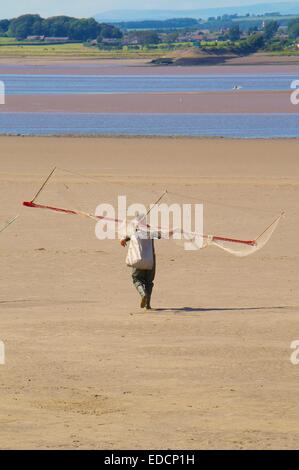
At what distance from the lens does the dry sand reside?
31.6ft

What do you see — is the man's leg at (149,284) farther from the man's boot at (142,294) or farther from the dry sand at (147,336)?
the dry sand at (147,336)

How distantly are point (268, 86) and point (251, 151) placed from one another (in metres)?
38.6

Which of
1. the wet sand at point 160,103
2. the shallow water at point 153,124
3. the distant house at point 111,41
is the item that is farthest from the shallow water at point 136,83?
the distant house at point 111,41

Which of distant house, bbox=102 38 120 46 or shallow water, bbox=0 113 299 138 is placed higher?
distant house, bbox=102 38 120 46

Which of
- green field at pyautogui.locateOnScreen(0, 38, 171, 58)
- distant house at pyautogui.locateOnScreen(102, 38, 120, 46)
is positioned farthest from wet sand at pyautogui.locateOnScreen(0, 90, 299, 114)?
distant house at pyautogui.locateOnScreen(102, 38, 120, 46)

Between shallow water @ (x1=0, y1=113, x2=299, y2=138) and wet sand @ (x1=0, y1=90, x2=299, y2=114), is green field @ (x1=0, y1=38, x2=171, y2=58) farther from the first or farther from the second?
shallow water @ (x1=0, y1=113, x2=299, y2=138)

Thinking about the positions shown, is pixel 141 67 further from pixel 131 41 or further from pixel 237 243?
pixel 237 243

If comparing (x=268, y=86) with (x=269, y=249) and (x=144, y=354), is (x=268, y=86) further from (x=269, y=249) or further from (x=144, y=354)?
(x=144, y=354)

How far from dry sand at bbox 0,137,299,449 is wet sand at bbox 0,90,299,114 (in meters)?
27.1

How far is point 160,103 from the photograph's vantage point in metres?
56.2

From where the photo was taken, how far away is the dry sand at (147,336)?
9617mm

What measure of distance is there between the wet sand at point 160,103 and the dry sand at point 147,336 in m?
27.1

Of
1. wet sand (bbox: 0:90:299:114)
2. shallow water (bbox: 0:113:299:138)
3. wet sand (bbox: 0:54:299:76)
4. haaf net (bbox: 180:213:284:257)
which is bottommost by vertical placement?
haaf net (bbox: 180:213:284:257)

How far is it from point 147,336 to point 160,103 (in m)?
43.9
